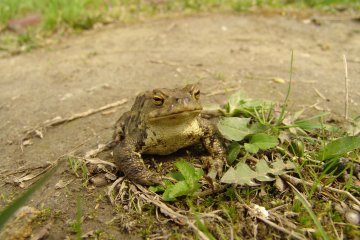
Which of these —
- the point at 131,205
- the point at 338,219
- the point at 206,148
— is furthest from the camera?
the point at 206,148

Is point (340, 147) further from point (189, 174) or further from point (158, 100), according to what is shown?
point (158, 100)

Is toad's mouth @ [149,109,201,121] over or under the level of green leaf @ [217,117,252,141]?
over

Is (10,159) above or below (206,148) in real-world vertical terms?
below

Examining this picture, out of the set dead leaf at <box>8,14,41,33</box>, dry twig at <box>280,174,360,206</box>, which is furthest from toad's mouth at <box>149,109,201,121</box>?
dead leaf at <box>8,14,41,33</box>

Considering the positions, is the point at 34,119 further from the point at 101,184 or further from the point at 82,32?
the point at 82,32

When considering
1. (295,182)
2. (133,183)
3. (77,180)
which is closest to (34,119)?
(77,180)

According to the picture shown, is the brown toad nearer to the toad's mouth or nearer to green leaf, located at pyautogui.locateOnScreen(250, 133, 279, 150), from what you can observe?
the toad's mouth

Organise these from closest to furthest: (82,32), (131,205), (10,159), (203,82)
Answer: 1. (131,205)
2. (10,159)
3. (203,82)
4. (82,32)
